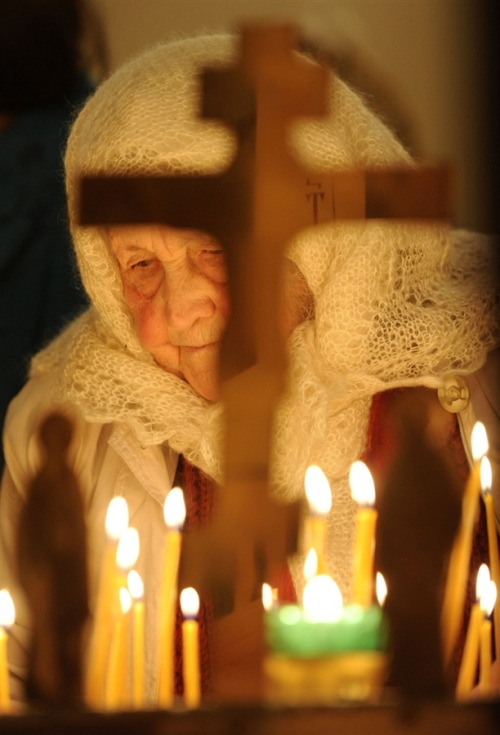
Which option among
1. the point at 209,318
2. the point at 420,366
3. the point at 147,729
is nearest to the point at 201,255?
the point at 209,318

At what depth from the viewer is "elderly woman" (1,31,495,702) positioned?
1.48 metres

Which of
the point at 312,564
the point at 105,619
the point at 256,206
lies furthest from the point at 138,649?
the point at 256,206

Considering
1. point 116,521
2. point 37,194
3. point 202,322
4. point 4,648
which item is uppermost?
point 37,194

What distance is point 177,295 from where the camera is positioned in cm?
152

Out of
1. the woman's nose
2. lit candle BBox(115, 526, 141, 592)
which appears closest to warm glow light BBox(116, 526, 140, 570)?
lit candle BBox(115, 526, 141, 592)

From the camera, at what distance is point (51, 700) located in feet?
3.35

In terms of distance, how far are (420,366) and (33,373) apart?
0.59 metres

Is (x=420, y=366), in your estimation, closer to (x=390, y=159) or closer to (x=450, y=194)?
(x=390, y=159)

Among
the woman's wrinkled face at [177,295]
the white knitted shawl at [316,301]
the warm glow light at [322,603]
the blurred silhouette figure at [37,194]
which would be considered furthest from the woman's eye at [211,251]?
the warm glow light at [322,603]

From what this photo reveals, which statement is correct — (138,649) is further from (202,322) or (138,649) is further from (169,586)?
(202,322)

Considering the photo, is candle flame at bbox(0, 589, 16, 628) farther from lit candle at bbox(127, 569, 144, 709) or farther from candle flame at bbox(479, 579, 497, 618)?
candle flame at bbox(479, 579, 497, 618)

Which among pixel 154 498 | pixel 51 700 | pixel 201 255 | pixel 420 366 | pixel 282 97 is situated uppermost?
pixel 282 97

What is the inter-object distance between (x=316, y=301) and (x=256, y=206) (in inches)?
14.6

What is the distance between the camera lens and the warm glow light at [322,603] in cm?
89
